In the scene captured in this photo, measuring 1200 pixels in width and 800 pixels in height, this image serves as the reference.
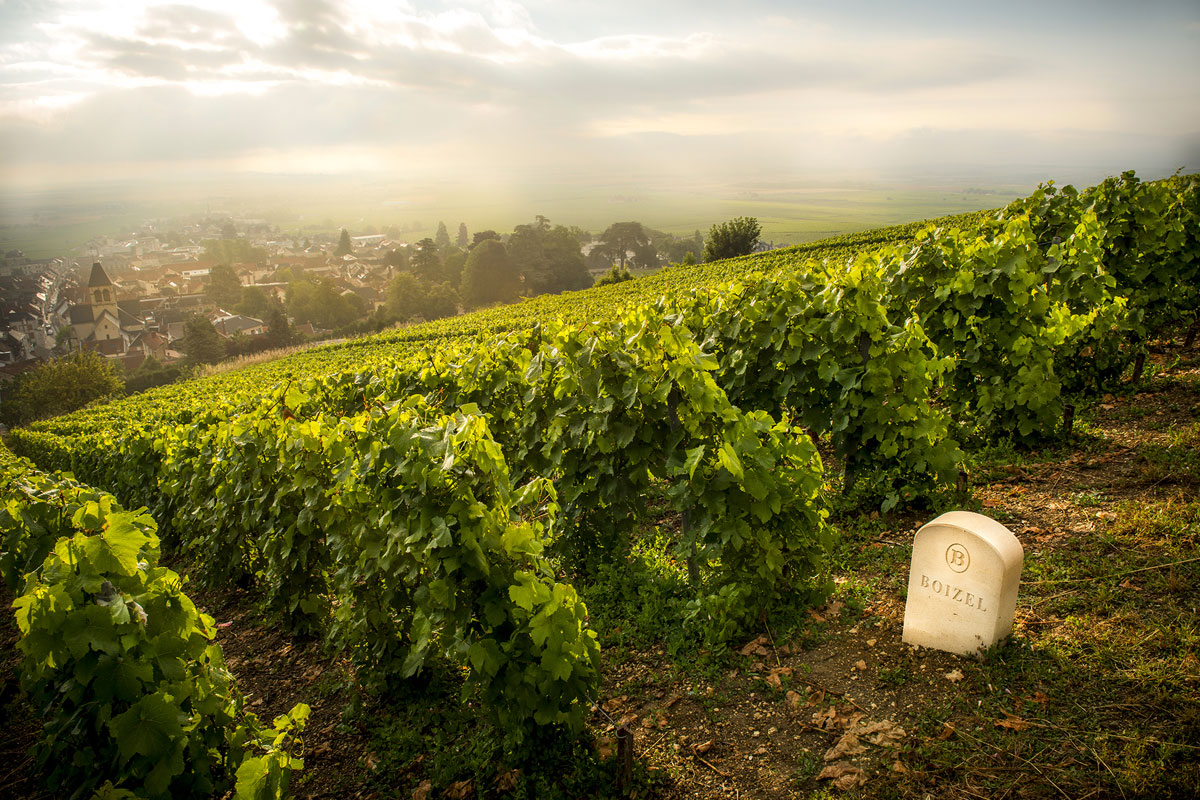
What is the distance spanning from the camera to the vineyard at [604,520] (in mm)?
2932

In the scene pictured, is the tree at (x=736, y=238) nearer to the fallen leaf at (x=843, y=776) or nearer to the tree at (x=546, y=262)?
the tree at (x=546, y=262)

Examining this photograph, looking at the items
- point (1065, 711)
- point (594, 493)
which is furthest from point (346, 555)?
point (1065, 711)

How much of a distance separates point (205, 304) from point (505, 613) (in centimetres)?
12176

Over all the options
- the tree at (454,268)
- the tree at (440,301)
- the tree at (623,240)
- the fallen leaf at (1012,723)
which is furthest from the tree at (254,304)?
the fallen leaf at (1012,723)

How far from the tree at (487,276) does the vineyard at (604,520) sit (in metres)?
76.2

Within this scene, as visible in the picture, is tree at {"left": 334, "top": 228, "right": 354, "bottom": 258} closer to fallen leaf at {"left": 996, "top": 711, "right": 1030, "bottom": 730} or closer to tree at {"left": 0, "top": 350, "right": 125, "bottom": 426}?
tree at {"left": 0, "top": 350, "right": 125, "bottom": 426}

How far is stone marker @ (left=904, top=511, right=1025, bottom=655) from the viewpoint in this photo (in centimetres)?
317

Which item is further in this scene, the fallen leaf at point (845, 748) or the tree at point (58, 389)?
the tree at point (58, 389)

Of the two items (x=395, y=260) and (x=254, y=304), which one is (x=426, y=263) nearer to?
(x=254, y=304)

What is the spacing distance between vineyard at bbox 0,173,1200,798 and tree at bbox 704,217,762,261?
4529 cm

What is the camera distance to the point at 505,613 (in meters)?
3.21

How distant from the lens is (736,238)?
5234 centimetres

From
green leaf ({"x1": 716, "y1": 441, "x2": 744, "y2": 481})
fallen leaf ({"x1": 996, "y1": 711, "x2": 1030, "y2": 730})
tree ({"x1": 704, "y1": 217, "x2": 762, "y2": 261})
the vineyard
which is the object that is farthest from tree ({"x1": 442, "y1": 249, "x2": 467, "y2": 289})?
fallen leaf ({"x1": 996, "y1": 711, "x2": 1030, "y2": 730})

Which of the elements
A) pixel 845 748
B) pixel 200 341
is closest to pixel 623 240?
pixel 200 341
